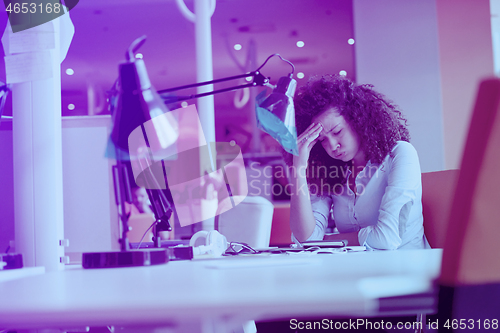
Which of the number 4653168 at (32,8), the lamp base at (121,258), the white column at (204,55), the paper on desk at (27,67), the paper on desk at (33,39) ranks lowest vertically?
the lamp base at (121,258)

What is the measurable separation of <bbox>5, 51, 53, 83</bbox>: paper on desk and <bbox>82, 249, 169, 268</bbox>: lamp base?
1.48 ft

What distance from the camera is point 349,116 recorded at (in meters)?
1.93

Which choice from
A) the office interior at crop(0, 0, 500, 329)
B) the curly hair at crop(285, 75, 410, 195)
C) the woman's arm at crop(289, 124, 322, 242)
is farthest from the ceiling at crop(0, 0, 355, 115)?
the woman's arm at crop(289, 124, 322, 242)

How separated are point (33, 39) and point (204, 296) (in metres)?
0.85

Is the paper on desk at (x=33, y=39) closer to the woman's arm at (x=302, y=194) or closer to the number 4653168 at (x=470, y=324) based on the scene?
the number 4653168 at (x=470, y=324)

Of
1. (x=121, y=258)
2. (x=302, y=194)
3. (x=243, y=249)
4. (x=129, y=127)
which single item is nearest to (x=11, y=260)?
(x=121, y=258)

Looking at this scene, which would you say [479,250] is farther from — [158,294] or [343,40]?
[343,40]

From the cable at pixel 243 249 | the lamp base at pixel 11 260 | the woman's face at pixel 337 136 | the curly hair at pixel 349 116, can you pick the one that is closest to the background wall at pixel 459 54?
the curly hair at pixel 349 116

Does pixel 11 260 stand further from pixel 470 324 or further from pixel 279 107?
pixel 470 324

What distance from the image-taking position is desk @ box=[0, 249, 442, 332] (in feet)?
1.46

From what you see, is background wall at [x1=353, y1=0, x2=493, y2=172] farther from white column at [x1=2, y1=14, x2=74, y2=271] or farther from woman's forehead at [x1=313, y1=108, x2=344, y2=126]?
white column at [x1=2, y1=14, x2=74, y2=271]

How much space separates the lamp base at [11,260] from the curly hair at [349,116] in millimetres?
1366

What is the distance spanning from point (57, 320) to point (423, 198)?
5.19 ft

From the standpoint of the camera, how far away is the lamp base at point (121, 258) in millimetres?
856
